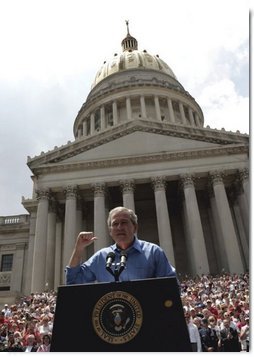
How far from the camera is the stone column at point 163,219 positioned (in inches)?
1227

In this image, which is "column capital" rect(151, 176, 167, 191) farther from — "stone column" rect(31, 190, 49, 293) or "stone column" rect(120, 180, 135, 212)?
"stone column" rect(31, 190, 49, 293)

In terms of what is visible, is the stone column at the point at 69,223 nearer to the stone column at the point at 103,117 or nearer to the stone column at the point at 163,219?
the stone column at the point at 163,219

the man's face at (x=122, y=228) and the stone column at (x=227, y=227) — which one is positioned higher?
the stone column at (x=227, y=227)

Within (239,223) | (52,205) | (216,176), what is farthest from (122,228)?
(239,223)

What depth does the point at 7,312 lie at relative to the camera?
65.4ft

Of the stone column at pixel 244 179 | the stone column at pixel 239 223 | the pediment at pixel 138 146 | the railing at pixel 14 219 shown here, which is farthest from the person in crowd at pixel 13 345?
the railing at pixel 14 219

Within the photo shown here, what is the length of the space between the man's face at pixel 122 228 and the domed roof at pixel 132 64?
221 ft

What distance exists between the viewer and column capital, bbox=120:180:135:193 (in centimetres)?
3453

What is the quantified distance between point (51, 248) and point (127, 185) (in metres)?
9.36

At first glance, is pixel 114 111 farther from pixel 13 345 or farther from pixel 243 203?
pixel 13 345

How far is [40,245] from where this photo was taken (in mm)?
32188

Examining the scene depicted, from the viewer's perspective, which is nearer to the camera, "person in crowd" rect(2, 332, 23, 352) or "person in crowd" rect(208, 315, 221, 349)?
"person in crowd" rect(2, 332, 23, 352)

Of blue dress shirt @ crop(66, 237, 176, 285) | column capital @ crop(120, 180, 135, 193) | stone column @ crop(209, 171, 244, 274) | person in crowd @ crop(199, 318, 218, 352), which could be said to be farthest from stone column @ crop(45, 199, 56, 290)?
blue dress shirt @ crop(66, 237, 176, 285)

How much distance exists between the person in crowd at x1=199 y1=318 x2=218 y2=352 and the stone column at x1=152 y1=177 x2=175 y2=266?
18.4 meters
